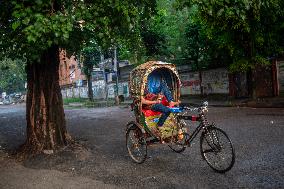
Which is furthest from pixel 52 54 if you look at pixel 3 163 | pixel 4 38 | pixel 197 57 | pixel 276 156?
pixel 197 57

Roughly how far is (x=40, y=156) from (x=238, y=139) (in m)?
5.17

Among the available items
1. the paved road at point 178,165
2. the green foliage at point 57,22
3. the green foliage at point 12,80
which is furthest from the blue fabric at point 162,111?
the green foliage at point 12,80

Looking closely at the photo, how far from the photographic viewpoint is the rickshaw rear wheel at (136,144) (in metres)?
8.33

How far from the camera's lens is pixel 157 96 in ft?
28.6

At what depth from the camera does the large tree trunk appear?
10.4 metres

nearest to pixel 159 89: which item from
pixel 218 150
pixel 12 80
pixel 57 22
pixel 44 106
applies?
pixel 218 150

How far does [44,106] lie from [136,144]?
10.5 feet

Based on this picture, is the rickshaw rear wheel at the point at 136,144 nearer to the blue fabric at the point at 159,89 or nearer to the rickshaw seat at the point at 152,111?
the rickshaw seat at the point at 152,111

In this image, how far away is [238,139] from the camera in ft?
33.8

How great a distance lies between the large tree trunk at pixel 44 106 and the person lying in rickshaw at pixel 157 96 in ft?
9.79

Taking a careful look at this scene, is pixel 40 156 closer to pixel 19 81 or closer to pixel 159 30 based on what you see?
pixel 159 30

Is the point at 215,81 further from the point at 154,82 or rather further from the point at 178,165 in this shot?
the point at 178,165

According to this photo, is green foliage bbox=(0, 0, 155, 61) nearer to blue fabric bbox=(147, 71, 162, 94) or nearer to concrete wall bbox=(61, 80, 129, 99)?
blue fabric bbox=(147, 71, 162, 94)

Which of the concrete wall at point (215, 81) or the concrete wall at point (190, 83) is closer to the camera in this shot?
the concrete wall at point (215, 81)
